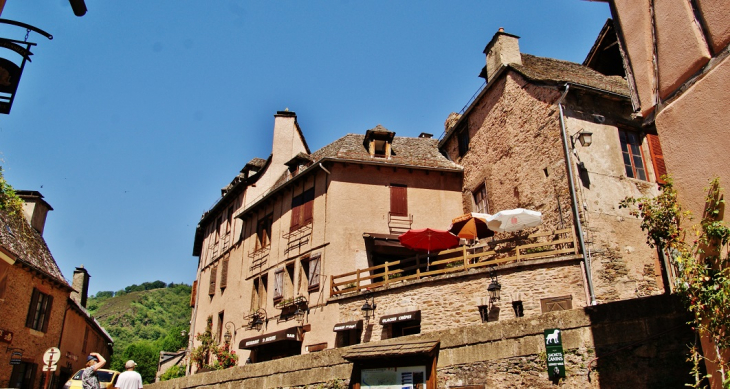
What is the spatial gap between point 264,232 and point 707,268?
736 inches

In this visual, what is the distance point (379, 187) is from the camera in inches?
777

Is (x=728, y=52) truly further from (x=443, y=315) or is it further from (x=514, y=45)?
(x=514, y=45)

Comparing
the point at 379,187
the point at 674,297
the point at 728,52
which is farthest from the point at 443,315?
the point at 728,52

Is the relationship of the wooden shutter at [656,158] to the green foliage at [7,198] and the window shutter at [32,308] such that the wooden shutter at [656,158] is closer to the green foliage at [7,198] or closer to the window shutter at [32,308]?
the green foliage at [7,198]

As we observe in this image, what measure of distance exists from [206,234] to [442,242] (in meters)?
17.1

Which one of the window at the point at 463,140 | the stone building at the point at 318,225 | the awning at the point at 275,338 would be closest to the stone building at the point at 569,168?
the window at the point at 463,140

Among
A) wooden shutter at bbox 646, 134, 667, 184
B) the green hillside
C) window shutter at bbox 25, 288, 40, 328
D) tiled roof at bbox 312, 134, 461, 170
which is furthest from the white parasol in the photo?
the green hillside

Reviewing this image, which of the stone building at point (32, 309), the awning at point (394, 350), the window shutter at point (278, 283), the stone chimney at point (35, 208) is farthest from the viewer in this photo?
the stone chimney at point (35, 208)

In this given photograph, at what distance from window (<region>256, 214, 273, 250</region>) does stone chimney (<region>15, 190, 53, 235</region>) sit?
8739 mm

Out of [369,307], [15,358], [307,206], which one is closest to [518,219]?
[369,307]

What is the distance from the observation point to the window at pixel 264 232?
874 inches

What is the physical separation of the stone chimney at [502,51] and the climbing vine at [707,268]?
43.7 feet

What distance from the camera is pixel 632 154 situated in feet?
50.4

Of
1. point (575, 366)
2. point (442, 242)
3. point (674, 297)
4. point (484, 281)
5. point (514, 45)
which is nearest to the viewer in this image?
point (674, 297)
